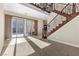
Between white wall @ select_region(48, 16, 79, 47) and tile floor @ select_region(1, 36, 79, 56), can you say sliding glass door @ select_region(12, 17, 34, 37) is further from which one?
white wall @ select_region(48, 16, 79, 47)

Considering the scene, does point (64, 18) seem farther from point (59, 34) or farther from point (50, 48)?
point (50, 48)

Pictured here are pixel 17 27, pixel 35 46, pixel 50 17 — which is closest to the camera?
pixel 17 27

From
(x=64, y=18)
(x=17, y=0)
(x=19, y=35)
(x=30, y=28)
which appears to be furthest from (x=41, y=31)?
(x=17, y=0)

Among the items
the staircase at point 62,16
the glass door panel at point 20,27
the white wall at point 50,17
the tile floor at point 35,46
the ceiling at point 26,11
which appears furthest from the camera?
the staircase at point 62,16

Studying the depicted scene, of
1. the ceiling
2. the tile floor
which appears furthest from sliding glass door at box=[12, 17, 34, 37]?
the ceiling

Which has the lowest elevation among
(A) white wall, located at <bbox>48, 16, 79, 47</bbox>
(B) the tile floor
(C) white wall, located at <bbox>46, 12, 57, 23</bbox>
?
(B) the tile floor

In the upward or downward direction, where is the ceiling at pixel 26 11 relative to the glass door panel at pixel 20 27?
upward

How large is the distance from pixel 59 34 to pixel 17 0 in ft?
11.8

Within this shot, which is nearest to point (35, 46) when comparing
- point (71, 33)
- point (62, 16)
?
point (71, 33)

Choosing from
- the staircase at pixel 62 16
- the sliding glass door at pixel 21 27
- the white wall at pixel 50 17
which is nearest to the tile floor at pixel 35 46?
the sliding glass door at pixel 21 27

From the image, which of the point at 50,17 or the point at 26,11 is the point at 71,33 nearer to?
the point at 50,17

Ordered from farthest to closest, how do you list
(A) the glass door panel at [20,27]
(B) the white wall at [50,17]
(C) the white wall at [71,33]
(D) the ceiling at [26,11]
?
(C) the white wall at [71,33], (B) the white wall at [50,17], (D) the ceiling at [26,11], (A) the glass door panel at [20,27]

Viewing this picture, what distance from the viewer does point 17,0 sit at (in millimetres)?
2857

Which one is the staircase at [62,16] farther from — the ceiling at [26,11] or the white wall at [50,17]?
the ceiling at [26,11]
